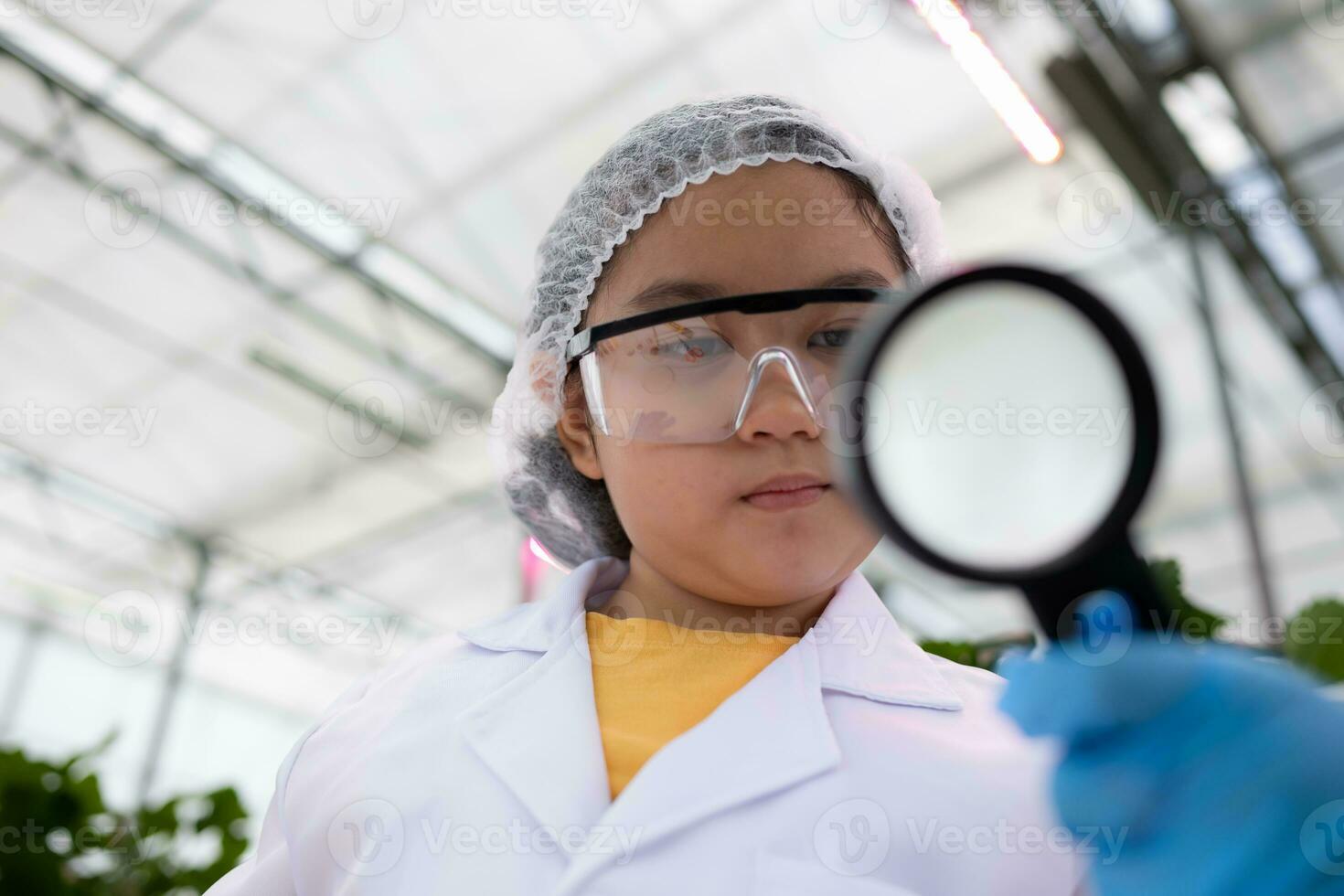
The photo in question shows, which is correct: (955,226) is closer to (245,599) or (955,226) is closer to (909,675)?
(909,675)

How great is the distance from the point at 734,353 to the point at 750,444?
10 centimetres

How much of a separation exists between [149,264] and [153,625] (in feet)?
22.4

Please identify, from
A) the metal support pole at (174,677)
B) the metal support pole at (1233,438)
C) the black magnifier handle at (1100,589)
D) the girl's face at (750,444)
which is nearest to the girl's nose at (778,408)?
the girl's face at (750,444)

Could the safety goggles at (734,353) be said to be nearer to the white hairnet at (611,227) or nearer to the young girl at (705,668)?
the young girl at (705,668)

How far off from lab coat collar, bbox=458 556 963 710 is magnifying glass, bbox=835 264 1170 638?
44cm

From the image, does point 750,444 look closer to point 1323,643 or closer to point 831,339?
point 831,339

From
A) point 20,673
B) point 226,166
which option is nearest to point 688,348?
point 226,166

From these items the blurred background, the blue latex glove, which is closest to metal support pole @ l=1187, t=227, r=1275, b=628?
the blurred background

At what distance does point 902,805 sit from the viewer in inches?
33.4

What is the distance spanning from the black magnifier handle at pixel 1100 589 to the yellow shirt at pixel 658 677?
0.56 meters

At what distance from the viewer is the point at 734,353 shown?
3.43 feet

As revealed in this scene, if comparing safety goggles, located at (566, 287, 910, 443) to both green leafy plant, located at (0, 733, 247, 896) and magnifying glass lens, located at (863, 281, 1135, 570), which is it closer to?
magnifying glass lens, located at (863, 281, 1135, 570)

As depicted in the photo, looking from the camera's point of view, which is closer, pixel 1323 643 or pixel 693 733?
pixel 1323 643

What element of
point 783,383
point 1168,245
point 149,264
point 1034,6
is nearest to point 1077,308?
point 783,383
